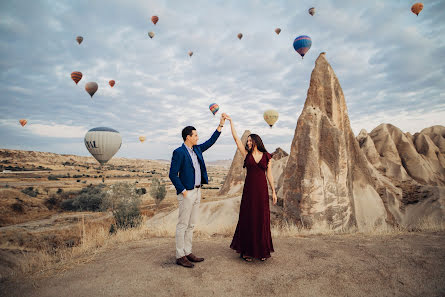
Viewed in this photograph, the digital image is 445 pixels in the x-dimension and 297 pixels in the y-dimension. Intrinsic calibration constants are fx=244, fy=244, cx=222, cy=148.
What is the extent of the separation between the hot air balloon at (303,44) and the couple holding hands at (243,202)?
21.5 meters

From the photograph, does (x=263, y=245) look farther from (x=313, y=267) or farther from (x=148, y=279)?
(x=148, y=279)

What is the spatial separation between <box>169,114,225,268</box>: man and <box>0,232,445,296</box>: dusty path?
1.06 ft

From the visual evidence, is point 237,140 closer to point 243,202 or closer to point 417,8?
point 243,202

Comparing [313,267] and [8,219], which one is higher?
[313,267]

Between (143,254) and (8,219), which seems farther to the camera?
(8,219)

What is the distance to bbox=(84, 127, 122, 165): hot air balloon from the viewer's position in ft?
102

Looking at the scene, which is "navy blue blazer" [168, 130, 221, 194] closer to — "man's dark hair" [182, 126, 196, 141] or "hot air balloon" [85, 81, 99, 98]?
"man's dark hair" [182, 126, 196, 141]

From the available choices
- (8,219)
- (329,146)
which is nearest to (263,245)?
(329,146)

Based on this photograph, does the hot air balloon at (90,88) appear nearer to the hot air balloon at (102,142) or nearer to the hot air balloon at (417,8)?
the hot air balloon at (102,142)

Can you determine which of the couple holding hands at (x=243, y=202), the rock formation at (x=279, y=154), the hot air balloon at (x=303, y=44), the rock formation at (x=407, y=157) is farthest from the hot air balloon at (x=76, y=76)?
the rock formation at (x=407, y=157)

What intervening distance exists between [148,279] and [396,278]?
3.83 metres

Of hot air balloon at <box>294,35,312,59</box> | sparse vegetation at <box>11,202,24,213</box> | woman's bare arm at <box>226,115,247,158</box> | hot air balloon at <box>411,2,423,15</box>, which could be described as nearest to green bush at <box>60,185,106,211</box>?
sparse vegetation at <box>11,202,24,213</box>

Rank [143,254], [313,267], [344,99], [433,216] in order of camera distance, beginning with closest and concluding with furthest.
Answer: [313,267] < [143,254] < [433,216] < [344,99]

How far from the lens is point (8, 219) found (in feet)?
82.7
